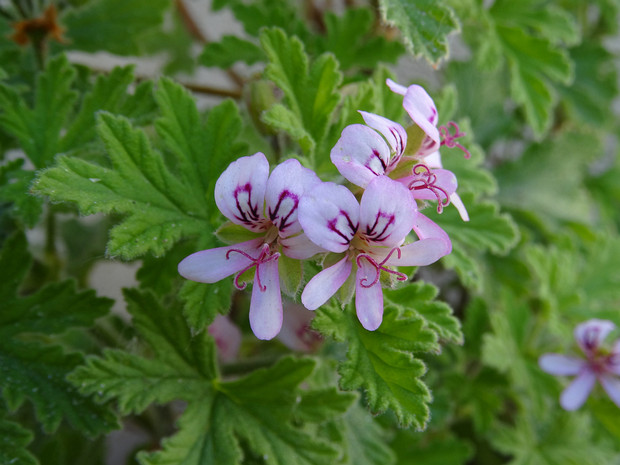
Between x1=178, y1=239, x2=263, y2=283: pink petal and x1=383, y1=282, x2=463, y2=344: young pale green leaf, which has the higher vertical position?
x1=178, y1=239, x2=263, y2=283: pink petal

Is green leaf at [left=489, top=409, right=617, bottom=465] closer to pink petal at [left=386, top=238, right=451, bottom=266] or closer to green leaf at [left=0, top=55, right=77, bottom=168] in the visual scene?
pink petal at [left=386, top=238, right=451, bottom=266]

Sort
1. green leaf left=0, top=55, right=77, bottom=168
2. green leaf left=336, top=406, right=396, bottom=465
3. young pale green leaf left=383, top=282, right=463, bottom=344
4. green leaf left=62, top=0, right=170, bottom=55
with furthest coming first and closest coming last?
green leaf left=62, top=0, right=170, bottom=55 → green leaf left=336, top=406, right=396, bottom=465 → green leaf left=0, top=55, right=77, bottom=168 → young pale green leaf left=383, top=282, right=463, bottom=344

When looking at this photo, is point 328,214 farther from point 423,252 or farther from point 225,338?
point 225,338

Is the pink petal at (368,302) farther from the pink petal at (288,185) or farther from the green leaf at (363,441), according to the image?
the green leaf at (363,441)

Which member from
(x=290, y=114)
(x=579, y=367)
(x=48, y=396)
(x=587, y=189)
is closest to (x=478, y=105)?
(x=587, y=189)

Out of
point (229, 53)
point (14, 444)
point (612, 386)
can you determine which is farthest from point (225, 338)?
point (612, 386)

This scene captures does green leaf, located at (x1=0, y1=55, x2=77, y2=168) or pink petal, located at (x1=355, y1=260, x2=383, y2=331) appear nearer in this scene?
pink petal, located at (x1=355, y1=260, x2=383, y2=331)

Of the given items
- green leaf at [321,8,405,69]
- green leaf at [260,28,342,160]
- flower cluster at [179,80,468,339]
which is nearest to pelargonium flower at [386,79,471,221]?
flower cluster at [179,80,468,339]
